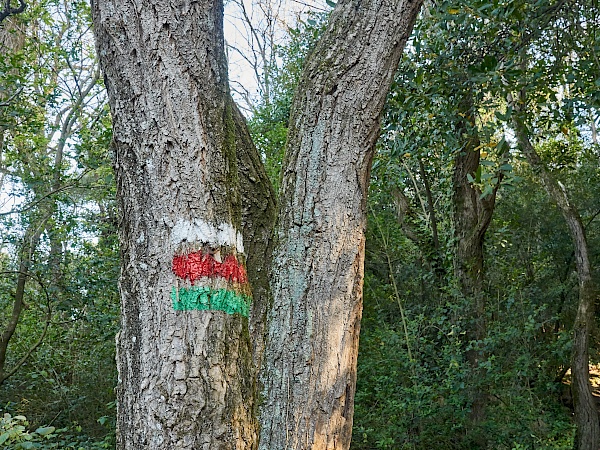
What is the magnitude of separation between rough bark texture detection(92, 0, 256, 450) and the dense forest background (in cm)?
315

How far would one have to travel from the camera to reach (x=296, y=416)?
1776 mm

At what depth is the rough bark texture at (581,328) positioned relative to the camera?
7.06 metres

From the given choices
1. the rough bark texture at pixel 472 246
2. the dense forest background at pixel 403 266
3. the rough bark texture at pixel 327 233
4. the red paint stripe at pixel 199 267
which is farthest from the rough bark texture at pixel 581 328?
the red paint stripe at pixel 199 267

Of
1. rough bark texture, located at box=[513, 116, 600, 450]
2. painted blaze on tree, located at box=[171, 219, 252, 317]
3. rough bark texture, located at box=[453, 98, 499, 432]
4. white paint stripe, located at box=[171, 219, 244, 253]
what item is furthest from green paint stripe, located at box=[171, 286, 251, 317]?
rough bark texture, located at box=[513, 116, 600, 450]

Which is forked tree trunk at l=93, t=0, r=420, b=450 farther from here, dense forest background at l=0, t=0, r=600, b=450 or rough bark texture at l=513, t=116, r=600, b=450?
rough bark texture at l=513, t=116, r=600, b=450

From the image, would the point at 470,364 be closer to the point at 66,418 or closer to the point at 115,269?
the point at 115,269

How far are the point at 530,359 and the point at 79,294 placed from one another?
483 centimetres

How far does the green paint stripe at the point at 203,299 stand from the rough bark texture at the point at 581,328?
5940mm

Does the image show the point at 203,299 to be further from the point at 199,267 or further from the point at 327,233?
the point at 327,233

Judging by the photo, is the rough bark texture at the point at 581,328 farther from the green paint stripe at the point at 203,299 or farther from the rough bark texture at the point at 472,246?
the green paint stripe at the point at 203,299

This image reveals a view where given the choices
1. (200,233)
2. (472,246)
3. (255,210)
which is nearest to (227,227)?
(200,233)

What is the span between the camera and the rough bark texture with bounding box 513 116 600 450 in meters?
7.06

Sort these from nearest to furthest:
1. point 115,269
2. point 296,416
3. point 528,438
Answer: point 296,416
point 115,269
point 528,438

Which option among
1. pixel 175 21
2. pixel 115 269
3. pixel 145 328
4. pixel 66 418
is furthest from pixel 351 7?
pixel 66 418
